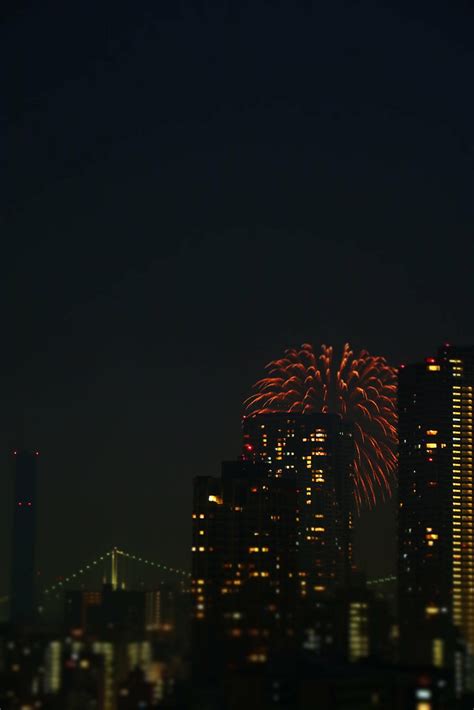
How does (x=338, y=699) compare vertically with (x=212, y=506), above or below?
below

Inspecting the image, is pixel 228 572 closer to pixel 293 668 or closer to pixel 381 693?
pixel 293 668

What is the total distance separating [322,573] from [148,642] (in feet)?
67.8

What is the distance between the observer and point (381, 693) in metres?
34.9

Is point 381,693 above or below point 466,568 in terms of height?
below

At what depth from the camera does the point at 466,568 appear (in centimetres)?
6488

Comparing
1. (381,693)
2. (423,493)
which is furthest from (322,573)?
(381,693)

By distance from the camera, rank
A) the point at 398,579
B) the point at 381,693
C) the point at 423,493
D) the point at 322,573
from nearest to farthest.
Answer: the point at 381,693 → the point at 398,579 → the point at 322,573 → the point at 423,493

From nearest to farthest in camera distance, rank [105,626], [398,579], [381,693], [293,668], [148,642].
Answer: [381,693]
[293,668]
[148,642]
[105,626]
[398,579]

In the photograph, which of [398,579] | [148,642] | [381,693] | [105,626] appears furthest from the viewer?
[398,579]

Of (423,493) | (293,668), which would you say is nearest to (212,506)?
(423,493)

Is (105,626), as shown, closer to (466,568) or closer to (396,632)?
(396,632)

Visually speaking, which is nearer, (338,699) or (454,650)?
(338,699)

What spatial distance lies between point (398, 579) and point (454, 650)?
18.4 m

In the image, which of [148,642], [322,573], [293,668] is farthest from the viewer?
[322,573]
